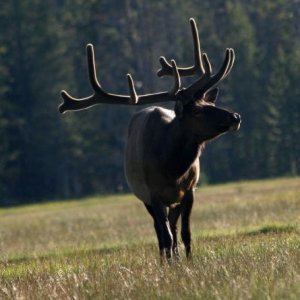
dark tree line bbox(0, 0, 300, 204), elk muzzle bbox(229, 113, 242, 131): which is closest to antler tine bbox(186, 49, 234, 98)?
elk muzzle bbox(229, 113, 242, 131)

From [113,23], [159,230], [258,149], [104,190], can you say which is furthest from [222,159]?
[159,230]

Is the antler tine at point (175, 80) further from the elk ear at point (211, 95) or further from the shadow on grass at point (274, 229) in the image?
the shadow on grass at point (274, 229)

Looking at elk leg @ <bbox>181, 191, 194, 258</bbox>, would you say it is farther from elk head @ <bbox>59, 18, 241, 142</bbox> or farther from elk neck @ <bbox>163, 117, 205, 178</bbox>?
elk head @ <bbox>59, 18, 241, 142</bbox>

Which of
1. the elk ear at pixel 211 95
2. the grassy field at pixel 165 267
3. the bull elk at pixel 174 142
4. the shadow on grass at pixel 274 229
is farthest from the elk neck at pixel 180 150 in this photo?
the shadow on grass at pixel 274 229

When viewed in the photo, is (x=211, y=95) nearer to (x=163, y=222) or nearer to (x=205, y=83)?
(x=205, y=83)

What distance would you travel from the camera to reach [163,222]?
1433 centimetres

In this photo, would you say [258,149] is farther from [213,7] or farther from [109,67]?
[213,7]

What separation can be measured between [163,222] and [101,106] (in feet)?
171

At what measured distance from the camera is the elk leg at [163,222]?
1414 centimetres

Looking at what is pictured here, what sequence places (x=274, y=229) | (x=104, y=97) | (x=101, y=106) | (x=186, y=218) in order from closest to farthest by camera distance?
(x=186, y=218) → (x=104, y=97) → (x=274, y=229) → (x=101, y=106)

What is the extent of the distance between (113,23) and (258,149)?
1304 cm

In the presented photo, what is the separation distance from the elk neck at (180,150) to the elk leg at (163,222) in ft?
1.50

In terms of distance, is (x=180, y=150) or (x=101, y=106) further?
(x=101, y=106)

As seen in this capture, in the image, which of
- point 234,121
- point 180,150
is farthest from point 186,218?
point 234,121
